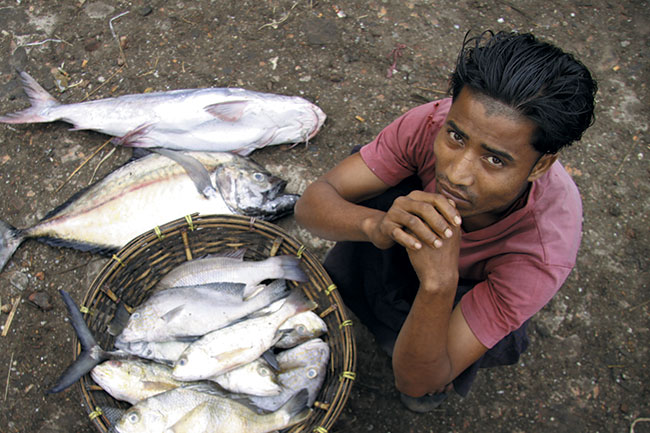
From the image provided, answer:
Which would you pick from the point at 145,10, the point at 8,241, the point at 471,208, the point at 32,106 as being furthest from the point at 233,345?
the point at 145,10

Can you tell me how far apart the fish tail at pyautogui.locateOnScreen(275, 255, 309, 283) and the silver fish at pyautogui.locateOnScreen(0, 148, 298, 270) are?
1.93 feet

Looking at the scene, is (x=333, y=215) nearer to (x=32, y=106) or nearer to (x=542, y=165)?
(x=542, y=165)

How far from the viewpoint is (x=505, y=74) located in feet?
4.93

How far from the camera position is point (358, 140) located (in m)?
3.44

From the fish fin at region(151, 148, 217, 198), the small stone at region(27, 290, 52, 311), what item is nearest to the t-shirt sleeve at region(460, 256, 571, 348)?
the fish fin at region(151, 148, 217, 198)

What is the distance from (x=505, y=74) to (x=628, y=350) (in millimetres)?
2149

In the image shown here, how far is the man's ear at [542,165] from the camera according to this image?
162 centimetres

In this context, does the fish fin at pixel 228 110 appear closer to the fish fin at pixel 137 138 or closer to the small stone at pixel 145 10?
the fish fin at pixel 137 138

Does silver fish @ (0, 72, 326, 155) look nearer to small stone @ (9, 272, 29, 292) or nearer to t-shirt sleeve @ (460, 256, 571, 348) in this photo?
small stone @ (9, 272, 29, 292)

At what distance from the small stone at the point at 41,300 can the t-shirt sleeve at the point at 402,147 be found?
201cm

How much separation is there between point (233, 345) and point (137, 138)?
168cm

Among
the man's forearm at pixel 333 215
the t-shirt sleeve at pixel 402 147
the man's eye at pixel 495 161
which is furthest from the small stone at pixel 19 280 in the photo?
the man's eye at pixel 495 161

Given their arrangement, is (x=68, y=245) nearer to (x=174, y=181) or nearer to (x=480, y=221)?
(x=174, y=181)

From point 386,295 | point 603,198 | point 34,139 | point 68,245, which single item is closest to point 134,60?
point 34,139
